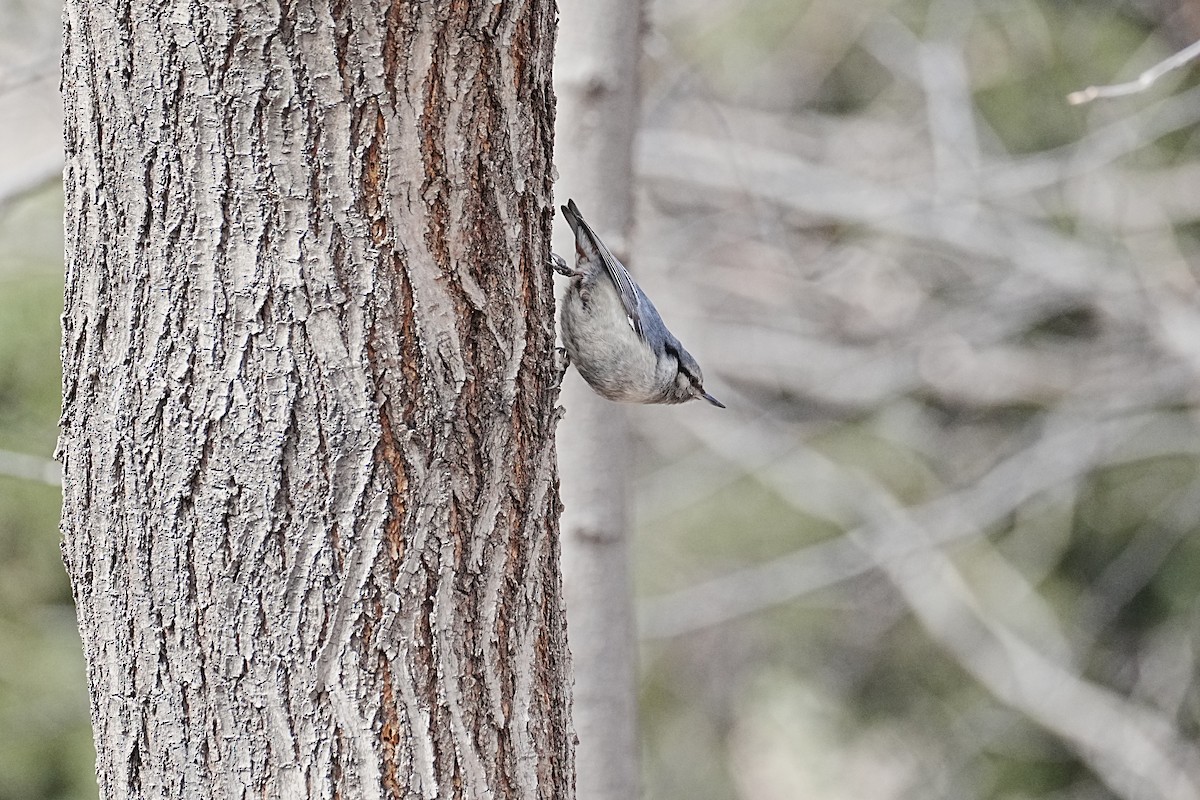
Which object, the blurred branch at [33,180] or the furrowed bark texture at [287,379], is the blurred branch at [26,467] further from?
the furrowed bark texture at [287,379]

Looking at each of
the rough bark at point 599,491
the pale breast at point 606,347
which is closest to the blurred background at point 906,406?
the rough bark at point 599,491

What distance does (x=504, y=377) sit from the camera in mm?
1579

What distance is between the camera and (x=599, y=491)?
286 centimetres

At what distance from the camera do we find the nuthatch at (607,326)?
264 centimetres

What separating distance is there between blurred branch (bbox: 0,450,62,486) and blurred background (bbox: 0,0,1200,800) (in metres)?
1.05

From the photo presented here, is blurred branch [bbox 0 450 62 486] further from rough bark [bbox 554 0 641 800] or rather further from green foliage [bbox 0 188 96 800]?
rough bark [bbox 554 0 641 800]

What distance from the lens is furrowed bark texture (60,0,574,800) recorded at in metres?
1.41

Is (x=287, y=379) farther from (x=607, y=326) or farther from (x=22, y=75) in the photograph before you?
(x=22, y=75)

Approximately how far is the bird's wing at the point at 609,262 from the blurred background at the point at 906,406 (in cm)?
181

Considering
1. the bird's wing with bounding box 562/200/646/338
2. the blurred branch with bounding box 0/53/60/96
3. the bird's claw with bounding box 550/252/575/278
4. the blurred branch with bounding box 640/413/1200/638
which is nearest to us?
the bird's wing with bounding box 562/200/646/338

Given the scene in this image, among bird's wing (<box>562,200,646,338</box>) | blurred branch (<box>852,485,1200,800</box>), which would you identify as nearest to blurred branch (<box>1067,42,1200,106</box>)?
bird's wing (<box>562,200,646,338</box>)

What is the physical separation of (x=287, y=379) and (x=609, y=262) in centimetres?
131

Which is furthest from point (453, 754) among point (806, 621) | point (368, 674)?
point (806, 621)

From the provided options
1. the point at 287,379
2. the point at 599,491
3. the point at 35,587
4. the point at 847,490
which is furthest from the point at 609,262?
the point at 847,490
